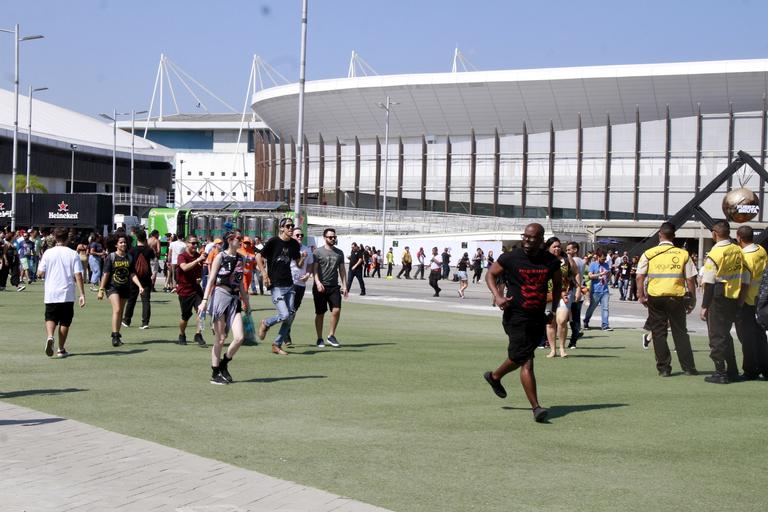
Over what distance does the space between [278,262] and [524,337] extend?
5.84 metres

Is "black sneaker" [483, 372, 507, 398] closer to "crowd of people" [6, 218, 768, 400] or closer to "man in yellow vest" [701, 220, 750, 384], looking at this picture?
"crowd of people" [6, 218, 768, 400]

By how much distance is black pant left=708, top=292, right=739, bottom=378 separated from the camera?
12195 millimetres

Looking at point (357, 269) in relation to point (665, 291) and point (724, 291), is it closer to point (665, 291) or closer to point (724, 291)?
point (665, 291)

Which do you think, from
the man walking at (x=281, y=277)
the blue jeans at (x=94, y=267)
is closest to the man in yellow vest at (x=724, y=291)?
the man walking at (x=281, y=277)

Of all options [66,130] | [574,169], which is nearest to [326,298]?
[574,169]

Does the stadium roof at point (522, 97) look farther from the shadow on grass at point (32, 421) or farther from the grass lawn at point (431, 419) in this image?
the shadow on grass at point (32, 421)

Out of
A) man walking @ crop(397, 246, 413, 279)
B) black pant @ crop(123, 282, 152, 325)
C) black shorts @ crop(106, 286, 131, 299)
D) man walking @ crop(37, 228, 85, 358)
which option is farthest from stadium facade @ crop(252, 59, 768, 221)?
man walking @ crop(37, 228, 85, 358)

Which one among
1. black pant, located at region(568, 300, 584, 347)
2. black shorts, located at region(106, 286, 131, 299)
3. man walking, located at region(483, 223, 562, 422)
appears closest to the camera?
man walking, located at region(483, 223, 562, 422)

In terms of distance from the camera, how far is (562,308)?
50.6 ft

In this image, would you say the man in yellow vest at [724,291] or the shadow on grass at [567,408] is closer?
the shadow on grass at [567,408]

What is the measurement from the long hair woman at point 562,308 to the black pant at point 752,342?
2.72 meters

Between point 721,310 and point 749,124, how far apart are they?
76.5 m

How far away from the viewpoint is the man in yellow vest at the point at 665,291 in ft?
41.4

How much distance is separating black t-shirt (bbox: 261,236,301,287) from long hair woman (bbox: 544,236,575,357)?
3.57 m
